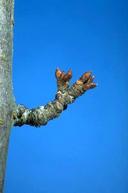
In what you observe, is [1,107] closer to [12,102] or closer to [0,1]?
[12,102]

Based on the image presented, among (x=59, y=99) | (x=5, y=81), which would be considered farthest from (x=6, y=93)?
(x=59, y=99)

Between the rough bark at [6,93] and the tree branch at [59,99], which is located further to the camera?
the tree branch at [59,99]

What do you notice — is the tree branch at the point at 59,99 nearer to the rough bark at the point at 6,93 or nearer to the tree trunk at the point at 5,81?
the rough bark at the point at 6,93

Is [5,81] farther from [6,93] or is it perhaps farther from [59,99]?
[59,99]

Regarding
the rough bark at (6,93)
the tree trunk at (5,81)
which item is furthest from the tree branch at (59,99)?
the tree trunk at (5,81)

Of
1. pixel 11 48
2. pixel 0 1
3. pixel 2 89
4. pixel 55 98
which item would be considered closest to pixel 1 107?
pixel 2 89

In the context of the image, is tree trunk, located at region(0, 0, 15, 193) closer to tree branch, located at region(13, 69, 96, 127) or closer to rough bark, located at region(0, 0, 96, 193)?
rough bark, located at region(0, 0, 96, 193)
